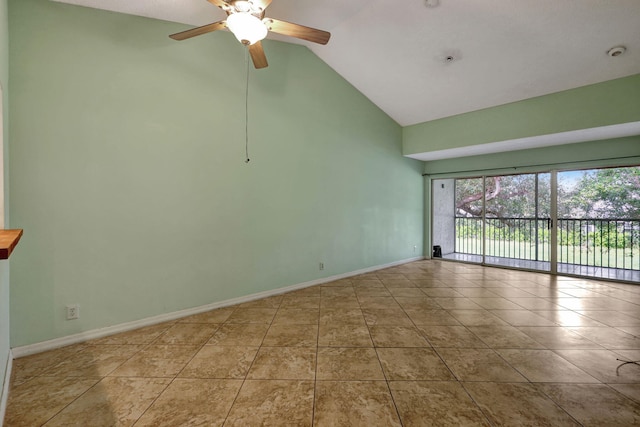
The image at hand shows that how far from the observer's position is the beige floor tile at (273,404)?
1.51 meters

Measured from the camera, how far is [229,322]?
2.83 meters

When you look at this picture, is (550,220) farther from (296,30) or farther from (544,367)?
(296,30)

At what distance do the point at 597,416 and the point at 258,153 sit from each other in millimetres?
3678

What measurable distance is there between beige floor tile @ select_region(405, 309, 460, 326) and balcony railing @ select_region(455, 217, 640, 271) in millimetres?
3578

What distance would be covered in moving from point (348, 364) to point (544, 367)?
1501mm

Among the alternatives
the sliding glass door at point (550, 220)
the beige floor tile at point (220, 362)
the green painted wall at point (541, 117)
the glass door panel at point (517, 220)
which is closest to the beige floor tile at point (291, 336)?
the beige floor tile at point (220, 362)

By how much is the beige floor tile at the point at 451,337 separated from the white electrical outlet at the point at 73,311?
10.5 feet

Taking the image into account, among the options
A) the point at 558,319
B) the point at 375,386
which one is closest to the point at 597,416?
the point at 375,386

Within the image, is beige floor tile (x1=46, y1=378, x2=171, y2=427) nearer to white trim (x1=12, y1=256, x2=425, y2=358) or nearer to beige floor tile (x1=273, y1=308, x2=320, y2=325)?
white trim (x1=12, y1=256, x2=425, y2=358)

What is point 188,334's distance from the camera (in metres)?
2.56

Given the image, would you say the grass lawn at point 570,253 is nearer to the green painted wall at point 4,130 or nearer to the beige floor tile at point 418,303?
the beige floor tile at point 418,303

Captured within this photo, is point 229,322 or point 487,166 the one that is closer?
point 229,322

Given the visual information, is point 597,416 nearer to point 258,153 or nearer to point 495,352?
point 495,352

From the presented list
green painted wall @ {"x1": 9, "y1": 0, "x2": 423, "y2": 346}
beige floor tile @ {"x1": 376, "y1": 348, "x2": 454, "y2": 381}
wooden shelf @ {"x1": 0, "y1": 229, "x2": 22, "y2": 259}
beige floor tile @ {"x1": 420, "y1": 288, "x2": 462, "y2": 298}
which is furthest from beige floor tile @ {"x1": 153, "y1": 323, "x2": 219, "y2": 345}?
beige floor tile @ {"x1": 420, "y1": 288, "x2": 462, "y2": 298}
